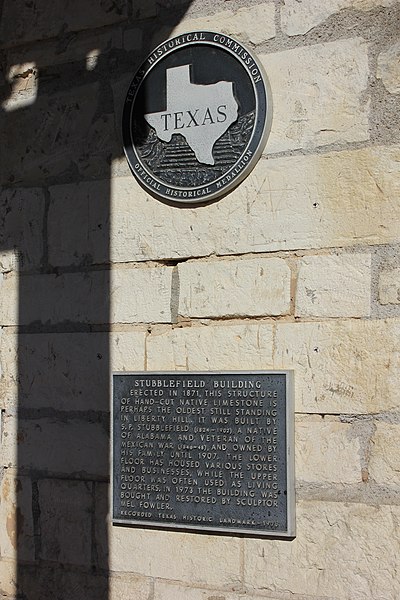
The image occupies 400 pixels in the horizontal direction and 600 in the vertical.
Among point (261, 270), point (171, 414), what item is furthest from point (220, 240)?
point (171, 414)

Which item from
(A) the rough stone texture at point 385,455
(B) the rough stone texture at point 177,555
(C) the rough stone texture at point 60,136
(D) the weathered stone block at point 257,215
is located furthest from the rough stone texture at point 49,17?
(B) the rough stone texture at point 177,555

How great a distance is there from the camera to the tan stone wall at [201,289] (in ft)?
10.5

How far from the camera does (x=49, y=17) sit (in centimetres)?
392

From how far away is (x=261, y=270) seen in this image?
3385mm

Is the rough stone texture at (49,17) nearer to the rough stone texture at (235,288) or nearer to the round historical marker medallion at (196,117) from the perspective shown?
the round historical marker medallion at (196,117)

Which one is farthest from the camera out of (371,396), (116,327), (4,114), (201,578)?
(4,114)

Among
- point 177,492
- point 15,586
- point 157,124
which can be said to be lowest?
point 15,586

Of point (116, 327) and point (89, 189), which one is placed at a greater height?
point (89, 189)

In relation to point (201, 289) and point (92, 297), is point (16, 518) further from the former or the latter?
point (201, 289)

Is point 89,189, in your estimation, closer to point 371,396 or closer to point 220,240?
point 220,240

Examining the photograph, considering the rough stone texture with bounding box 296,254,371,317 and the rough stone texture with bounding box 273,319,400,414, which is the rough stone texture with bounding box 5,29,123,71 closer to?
the rough stone texture with bounding box 296,254,371,317

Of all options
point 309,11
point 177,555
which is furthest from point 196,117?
point 177,555

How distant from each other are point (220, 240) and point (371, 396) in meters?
0.80

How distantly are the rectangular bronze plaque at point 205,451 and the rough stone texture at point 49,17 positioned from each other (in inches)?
57.1
